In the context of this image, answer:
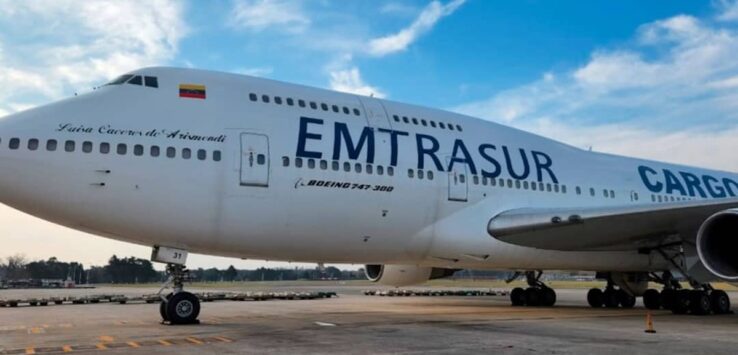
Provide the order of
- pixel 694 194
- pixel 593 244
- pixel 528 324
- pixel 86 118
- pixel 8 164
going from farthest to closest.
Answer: pixel 694 194
pixel 593 244
pixel 528 324
pixel 86 118
pixel 8 164

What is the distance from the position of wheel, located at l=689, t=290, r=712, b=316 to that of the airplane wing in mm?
2688

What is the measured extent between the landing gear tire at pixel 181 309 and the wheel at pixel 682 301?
39.7 feet

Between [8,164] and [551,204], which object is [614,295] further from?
[8,164]

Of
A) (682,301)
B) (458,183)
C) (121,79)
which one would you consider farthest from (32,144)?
(682,301)

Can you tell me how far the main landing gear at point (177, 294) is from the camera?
10.7m

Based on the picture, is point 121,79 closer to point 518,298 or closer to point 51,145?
point 51,145

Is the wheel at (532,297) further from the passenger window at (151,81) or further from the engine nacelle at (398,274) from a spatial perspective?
the passenger window at (151,81)

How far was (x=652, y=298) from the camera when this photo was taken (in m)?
18.3

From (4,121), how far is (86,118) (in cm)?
115

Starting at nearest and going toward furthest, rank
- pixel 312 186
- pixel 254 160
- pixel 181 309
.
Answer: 1. pixel 181 309
2. pixel 254 160
3. pixel 312 186

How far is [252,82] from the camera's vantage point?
38.9ft

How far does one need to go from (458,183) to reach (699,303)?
304 inches

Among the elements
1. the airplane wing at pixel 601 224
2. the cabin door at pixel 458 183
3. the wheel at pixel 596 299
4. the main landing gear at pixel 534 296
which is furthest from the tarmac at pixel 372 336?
the wheel at pixel 596 299

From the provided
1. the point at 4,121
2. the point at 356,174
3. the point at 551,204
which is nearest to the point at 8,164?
the point at 4,121
